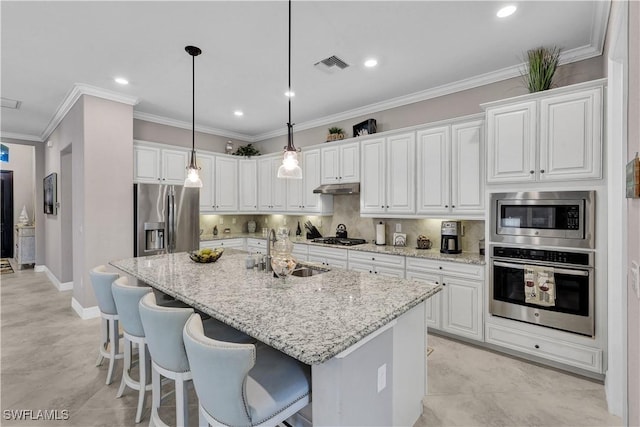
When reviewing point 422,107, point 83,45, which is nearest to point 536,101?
point 422,107

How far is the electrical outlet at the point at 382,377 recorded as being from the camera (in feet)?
5.13

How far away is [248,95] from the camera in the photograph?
4133mm

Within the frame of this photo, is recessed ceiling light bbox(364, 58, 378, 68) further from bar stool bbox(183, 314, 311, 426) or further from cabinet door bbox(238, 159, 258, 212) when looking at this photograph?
cabinet door bbox(238, 159, 258, 212)

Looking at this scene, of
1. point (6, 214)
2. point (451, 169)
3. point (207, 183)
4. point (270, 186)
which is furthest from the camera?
point (6, 214)

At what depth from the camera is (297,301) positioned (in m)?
1.72

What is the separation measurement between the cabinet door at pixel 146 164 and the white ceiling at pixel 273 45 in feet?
2.37

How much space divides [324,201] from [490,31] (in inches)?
120

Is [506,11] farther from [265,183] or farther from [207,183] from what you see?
[207,183]

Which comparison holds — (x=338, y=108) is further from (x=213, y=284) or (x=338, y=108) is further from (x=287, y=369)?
(x=287, y=369)

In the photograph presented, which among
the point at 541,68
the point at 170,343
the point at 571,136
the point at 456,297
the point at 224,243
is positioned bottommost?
the point at 456,297

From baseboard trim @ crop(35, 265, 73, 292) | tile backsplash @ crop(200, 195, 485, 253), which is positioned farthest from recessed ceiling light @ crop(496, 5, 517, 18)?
baseboard trim @ crop(35, 265, 73, 292)

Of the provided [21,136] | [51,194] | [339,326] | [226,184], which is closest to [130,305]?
[339,326]

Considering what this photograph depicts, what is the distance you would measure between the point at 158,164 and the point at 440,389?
184 inches

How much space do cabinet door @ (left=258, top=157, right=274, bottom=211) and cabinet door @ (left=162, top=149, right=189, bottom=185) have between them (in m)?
1.34
